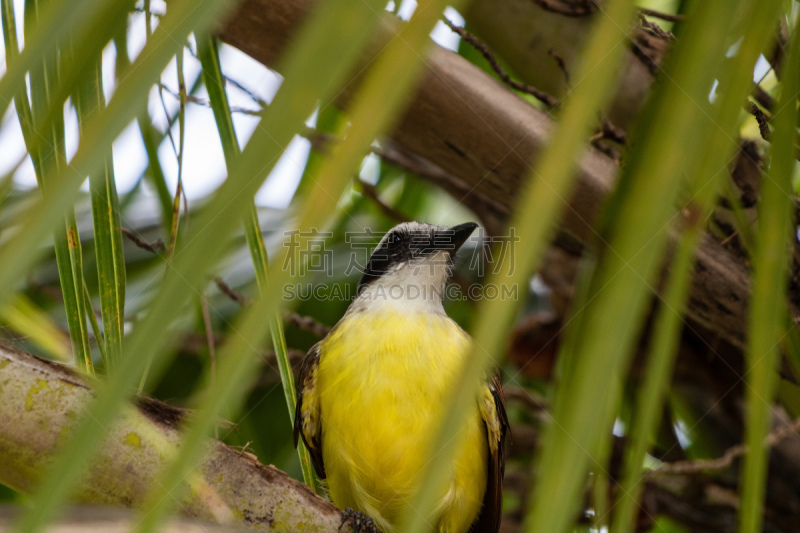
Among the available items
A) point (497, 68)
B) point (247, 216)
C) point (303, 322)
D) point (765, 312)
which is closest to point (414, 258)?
point (303, 322)

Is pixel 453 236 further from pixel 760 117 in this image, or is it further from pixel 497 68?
pixel 760 117

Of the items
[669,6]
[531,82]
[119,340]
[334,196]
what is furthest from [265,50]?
[334,196]

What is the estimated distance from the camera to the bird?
2.42 metres

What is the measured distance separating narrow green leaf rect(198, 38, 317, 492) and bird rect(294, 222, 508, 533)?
0.94 m

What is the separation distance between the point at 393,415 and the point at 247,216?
1204 mm

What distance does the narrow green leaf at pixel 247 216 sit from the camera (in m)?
1.39

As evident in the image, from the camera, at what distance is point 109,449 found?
124 centimetres

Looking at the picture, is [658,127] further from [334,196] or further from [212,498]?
[212,498]

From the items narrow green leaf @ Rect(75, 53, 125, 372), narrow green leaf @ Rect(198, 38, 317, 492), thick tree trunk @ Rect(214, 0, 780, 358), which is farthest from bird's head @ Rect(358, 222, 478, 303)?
narrow green leaf @ Rect(75, 53, 125, 372)

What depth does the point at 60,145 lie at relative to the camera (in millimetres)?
1191

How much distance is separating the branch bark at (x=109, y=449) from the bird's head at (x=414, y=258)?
4.91 feet

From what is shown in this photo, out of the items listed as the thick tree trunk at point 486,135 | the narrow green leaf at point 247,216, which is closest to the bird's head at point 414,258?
the thick tree trunk at point 486,135

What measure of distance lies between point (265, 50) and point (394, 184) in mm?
1532

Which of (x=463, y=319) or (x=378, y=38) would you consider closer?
(x=378, y=38)
